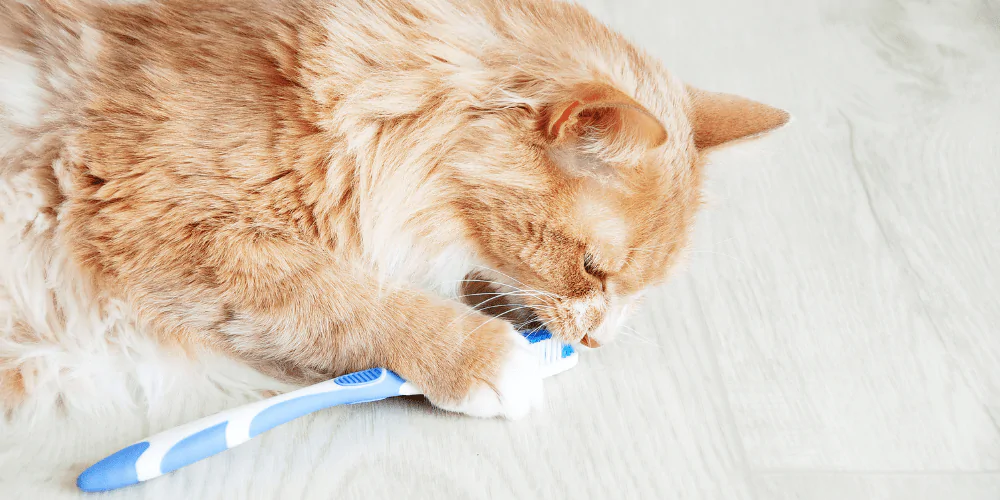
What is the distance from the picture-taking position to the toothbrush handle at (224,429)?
1070mm

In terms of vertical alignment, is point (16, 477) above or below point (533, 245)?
below

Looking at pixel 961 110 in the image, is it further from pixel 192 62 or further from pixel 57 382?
pixel 57 382

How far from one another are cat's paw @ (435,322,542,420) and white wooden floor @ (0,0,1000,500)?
0.03 meters

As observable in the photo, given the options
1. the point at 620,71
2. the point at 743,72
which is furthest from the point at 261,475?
the point at 743,72

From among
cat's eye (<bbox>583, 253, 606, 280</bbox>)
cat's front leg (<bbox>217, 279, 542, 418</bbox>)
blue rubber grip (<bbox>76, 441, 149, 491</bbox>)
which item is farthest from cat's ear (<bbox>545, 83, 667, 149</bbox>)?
blue rubber grip (<bbox>76, 441, 149, 491</bbox>)

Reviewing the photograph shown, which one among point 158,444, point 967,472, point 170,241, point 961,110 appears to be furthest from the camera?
point 961,110

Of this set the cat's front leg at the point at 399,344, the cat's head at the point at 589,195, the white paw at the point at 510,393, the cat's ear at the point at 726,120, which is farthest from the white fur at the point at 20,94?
the cat's ear at the point at 726,120

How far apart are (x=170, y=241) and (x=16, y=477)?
38 cm

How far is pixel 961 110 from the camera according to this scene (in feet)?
7.34

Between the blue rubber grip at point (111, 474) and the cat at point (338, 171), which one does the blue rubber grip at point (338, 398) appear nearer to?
the cat at point (338, 171)

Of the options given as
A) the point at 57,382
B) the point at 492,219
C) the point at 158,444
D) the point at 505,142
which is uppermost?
the point at 505,142

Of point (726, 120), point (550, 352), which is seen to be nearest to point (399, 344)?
point (550, 352)

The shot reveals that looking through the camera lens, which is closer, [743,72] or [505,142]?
[505,142]

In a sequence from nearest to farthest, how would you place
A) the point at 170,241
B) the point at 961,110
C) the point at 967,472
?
the point at 170,241 → the point at 967,472 → the point at 961,110
